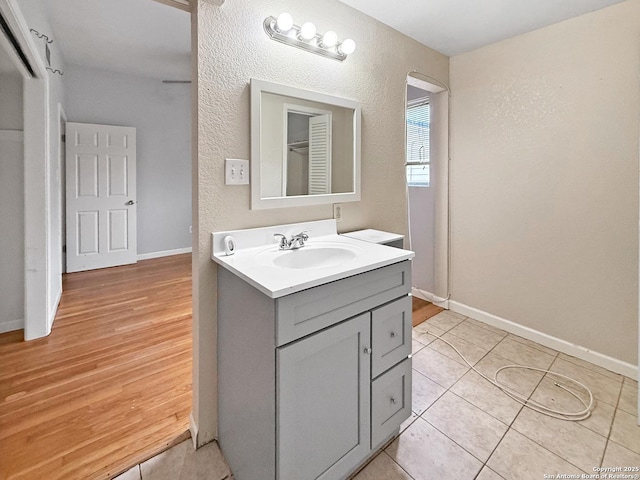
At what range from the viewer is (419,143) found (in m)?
2.99

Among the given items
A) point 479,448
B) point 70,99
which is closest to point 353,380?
point 479,448

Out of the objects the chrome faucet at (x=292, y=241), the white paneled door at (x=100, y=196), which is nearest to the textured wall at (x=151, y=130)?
the white paneled door at (x=100, y=196)

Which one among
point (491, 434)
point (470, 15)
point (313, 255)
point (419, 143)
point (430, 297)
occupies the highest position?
point (470, 15)

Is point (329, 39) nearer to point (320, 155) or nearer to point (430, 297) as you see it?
point (320, 155)

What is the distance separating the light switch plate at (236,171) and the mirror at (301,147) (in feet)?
0.11

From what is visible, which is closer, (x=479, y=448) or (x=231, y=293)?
(x=231, y=293)

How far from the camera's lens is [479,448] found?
1433 millimetres

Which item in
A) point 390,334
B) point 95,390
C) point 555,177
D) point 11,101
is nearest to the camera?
point 390,334

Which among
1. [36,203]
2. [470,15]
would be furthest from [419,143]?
[36,203]

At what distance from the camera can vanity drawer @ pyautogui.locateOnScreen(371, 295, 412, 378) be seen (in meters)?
1.31

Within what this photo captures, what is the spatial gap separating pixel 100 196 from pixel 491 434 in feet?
15.2

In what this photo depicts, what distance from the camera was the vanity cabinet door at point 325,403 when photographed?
1027 millimetres

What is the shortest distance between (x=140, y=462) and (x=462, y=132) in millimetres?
2898

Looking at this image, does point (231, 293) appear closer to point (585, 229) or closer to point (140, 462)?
point (140, 462)
